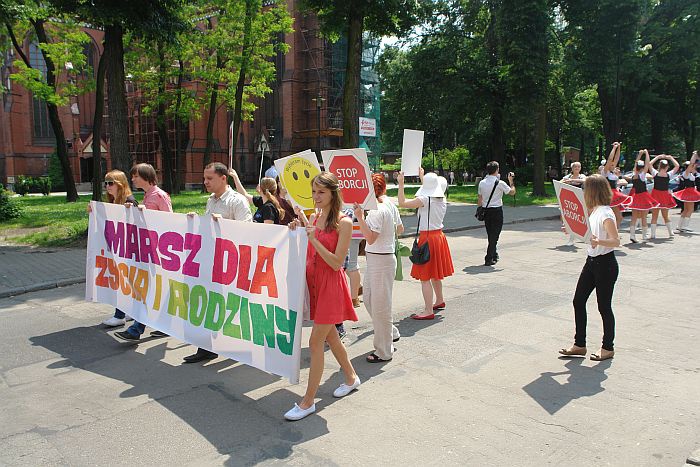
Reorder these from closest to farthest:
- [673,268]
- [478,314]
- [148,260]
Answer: [148,260] < [478,314] < [673,268]

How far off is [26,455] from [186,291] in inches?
83.0

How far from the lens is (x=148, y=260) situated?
21.0ft

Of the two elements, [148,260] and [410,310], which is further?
[410,310]

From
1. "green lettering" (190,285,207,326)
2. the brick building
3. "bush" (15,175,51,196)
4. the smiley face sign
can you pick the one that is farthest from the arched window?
"green lettering" (190,285,207,326)

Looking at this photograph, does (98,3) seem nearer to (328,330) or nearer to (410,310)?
(410,310)

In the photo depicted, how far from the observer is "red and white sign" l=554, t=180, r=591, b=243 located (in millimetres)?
6008

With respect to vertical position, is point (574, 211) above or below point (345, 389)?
above

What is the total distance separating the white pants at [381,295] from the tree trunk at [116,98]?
1082 centimetres

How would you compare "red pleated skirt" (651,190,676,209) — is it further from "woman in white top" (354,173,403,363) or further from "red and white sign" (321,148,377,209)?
"woman in white top" (354,173,403,363)

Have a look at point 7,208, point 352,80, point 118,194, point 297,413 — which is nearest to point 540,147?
point 352,80

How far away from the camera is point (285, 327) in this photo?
464 centimetres

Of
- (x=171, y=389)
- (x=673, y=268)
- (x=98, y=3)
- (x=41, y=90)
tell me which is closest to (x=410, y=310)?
(x=171, y=389)

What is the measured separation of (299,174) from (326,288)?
307cm

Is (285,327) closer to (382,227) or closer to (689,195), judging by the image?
(382,227)
